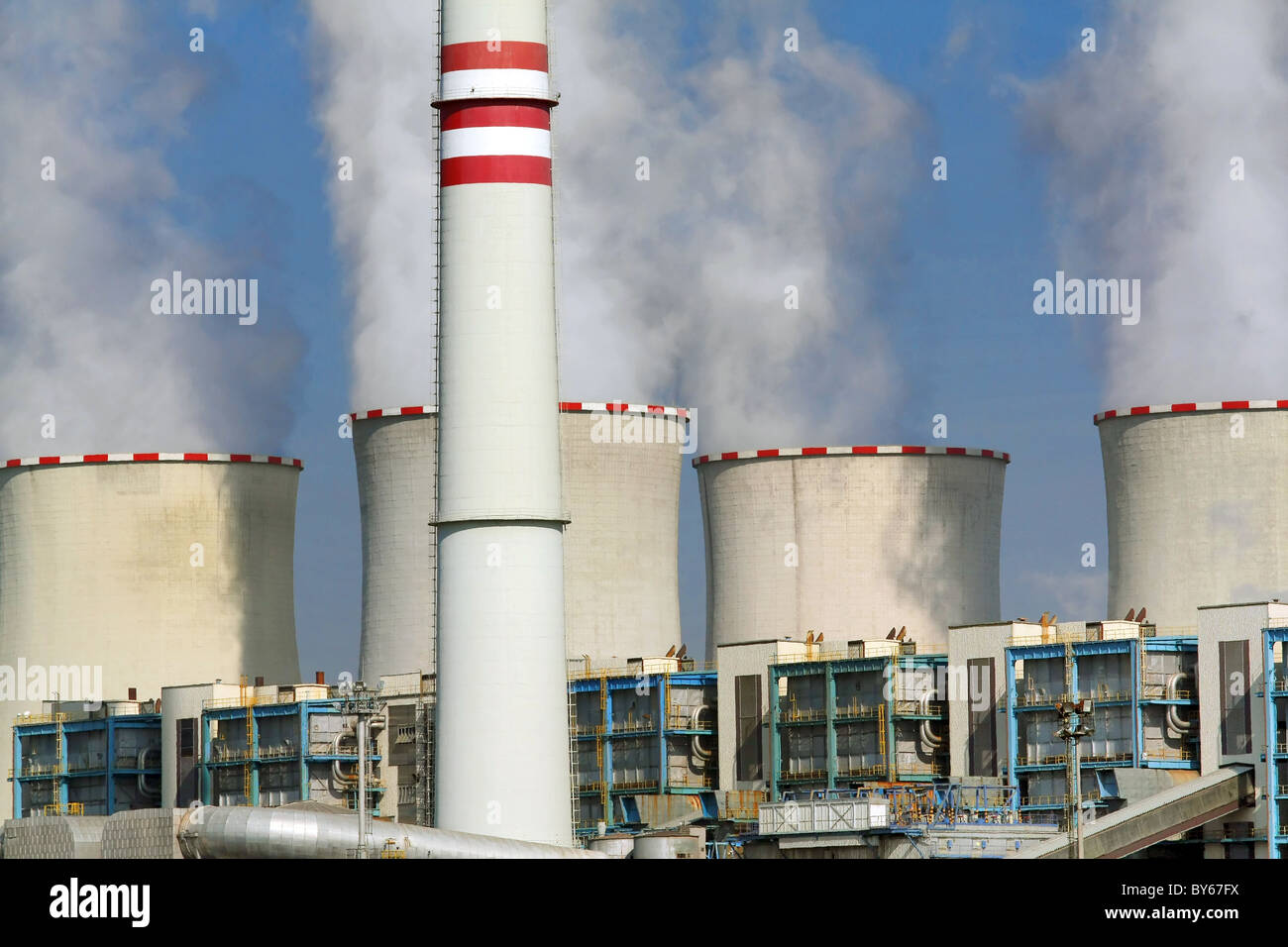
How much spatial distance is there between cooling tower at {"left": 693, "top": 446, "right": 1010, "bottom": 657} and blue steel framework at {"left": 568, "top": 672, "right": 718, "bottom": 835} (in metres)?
3.34

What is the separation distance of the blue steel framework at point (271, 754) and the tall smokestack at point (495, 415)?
48.6 feet

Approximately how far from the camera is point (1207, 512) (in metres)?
50.6

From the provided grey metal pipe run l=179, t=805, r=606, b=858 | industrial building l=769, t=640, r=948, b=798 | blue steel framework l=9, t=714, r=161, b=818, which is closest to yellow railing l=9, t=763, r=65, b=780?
blue steel framework l=9, t=714, r=161, b=818

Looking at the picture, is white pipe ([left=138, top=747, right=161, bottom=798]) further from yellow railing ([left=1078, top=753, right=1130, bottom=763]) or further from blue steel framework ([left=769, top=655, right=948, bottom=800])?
yellow railing ([left=1078, top=753, right=1130, bottom=763])

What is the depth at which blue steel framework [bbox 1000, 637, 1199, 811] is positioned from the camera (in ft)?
151

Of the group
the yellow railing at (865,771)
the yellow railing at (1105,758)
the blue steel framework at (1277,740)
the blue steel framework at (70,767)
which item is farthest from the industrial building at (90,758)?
the blue steel framework at (1277,740)

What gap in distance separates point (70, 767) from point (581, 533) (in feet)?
50.2

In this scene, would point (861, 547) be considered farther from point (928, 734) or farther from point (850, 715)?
point (928, 734)

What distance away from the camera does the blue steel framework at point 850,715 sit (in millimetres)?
49031

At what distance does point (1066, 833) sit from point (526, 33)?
15.5m

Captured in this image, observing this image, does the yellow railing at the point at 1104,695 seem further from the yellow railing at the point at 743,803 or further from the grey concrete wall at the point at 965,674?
the yellow railing at the point at 743,803
